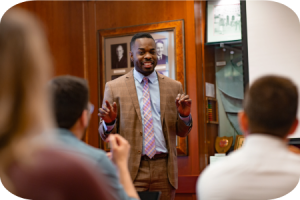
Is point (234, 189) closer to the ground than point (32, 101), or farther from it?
closer to the ground

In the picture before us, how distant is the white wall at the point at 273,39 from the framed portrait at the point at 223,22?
723mm

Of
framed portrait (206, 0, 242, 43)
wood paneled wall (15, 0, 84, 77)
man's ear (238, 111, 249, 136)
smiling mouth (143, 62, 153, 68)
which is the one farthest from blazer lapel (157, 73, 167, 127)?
man's ear (238, 111, 249, 136)

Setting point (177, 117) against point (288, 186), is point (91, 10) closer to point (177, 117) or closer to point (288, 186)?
point (177, 117)

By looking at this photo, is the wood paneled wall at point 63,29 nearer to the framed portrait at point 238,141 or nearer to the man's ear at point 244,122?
the framed portrait at point 238,141

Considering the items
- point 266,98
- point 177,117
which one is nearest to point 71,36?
point 177,117

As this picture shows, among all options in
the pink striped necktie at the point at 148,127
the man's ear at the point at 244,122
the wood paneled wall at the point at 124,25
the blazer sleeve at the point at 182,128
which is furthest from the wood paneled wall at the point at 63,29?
the man's ear at the point at 244,122

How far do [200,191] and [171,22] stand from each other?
3169mm

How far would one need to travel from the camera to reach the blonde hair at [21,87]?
78 centimetres

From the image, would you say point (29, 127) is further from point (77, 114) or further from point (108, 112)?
point (108, 112)

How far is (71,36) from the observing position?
436 centimetres

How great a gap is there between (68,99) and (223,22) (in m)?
3.04

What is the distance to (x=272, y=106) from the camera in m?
1.27

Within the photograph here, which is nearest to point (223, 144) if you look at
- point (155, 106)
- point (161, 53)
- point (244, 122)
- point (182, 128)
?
point (161, 53)

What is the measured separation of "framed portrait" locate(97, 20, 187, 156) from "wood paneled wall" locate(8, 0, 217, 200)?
66mm
